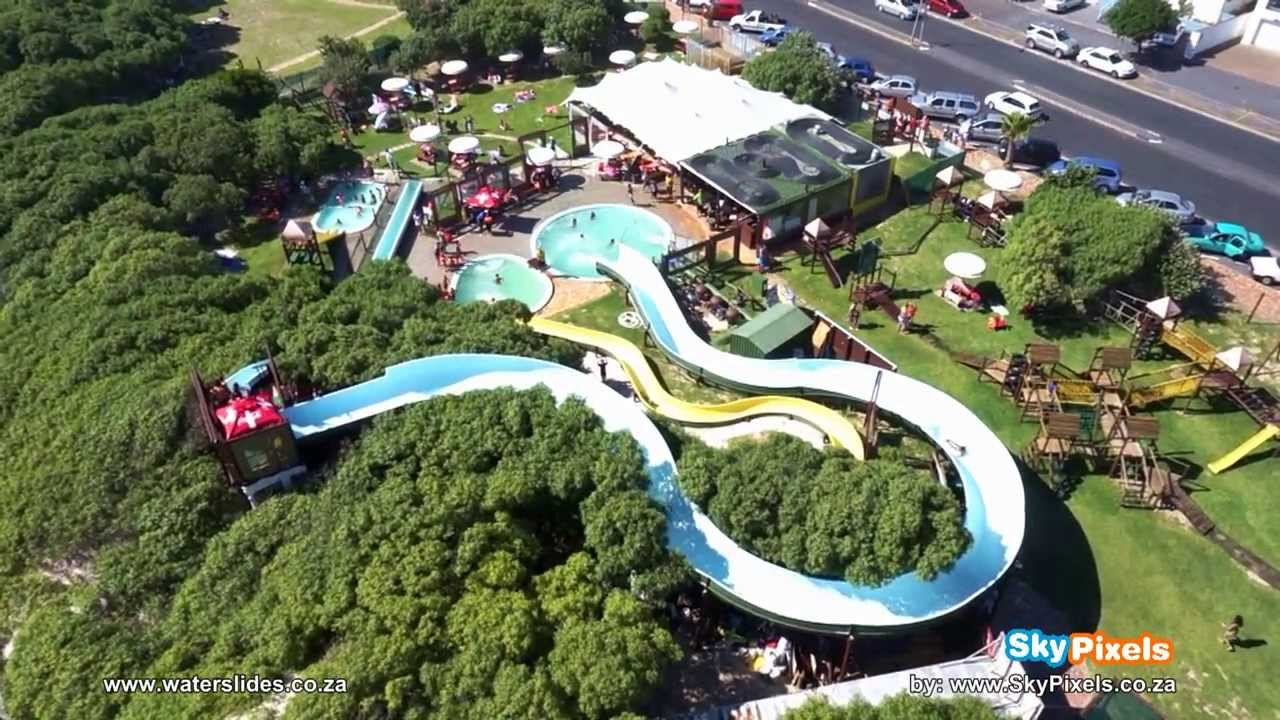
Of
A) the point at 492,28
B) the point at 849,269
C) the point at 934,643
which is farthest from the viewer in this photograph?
the point at 492,28

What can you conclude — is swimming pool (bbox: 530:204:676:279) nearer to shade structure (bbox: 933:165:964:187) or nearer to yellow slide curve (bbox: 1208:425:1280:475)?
shade structure (bbox: 933:165:964:187)

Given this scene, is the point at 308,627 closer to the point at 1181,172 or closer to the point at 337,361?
the point at 337,361

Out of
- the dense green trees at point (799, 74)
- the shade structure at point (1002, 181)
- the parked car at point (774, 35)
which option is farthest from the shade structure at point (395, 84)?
the shade structure at point (1002, 181)

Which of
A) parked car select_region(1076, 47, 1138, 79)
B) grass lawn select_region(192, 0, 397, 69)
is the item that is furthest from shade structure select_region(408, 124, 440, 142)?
parked car select_region(1076, 47, 1138, 79)

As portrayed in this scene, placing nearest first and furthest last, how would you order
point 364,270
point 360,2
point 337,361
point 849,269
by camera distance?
point 337,361, point 364,270, point 849,269, point 360,2

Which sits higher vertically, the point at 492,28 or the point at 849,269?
the point at 492,28

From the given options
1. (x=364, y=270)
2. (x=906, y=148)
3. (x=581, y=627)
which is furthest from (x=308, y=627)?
(x=906, y=148)
